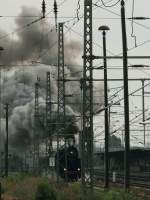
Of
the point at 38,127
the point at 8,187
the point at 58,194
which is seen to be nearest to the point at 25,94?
the point at 38,127

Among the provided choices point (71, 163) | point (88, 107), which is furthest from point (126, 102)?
point (71, 163)

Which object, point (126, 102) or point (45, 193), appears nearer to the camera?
point (45, 193)

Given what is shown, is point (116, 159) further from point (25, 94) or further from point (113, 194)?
point (113, 194)

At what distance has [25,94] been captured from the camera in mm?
111062

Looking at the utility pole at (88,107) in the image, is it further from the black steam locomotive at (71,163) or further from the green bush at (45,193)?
the black steam locomotive at (71,163)

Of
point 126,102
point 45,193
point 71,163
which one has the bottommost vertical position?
point 45,193

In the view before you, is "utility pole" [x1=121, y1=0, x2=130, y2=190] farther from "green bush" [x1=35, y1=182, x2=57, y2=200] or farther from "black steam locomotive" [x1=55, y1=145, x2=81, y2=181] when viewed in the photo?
"black steam locomotive" [x1=55, y1=145, x2=81, y2=181]

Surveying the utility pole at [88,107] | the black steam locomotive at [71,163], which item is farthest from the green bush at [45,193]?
the black steam locomotive at [71,163]

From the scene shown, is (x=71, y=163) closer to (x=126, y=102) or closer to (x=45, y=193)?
(x=126, y=102)

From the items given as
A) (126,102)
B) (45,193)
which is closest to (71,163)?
(126,102)

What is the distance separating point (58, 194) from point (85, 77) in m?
6.46

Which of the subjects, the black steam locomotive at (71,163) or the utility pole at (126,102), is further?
the black steam locomotive at (71,163)

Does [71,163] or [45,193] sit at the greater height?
[71,163]

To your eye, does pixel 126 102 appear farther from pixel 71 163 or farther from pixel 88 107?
pixel 71 163
